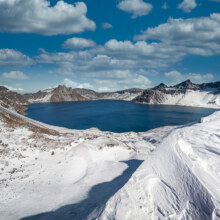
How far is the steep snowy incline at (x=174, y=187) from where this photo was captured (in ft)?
29.3

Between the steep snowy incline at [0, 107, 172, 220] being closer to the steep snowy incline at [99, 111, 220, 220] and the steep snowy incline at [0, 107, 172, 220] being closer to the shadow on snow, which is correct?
the shadow on snow

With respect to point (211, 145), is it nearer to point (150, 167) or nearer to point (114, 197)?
point (150, 167)

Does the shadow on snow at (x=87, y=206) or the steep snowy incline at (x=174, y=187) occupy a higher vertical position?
the steep snowy incline at (x=174, y=187)

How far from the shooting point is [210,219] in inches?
332

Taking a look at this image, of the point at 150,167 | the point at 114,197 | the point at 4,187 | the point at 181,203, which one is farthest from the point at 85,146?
the point at 181,203

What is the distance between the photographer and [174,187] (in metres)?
10.9

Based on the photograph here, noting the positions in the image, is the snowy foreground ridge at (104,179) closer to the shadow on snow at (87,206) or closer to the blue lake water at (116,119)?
the shadow on snow at (87,206)

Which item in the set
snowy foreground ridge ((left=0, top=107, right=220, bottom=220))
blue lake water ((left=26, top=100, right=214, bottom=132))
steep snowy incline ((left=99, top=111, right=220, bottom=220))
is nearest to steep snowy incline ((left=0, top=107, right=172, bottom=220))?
snowy foreground ridge ((left=0, top=107, right=220, bottom=220))

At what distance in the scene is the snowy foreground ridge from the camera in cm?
944

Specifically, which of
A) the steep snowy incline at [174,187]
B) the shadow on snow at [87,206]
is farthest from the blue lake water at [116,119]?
the steep snowy incline at [174,187]

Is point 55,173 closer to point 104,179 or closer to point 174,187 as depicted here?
point 104,179

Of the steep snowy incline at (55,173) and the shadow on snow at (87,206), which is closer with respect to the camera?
the shadow on snow at (87,206)

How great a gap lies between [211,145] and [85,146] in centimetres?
2048

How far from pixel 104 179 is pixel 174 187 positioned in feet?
37.2
